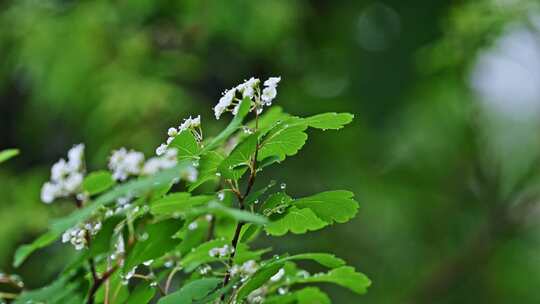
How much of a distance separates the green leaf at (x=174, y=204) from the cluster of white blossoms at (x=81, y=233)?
6cm

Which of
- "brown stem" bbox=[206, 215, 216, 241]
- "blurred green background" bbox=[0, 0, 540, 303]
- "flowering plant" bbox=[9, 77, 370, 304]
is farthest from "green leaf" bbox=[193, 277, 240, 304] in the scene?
"blurred green background" bbox=[0, 0, 540, 303]

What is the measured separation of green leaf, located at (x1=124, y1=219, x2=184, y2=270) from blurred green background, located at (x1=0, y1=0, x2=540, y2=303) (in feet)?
8.26

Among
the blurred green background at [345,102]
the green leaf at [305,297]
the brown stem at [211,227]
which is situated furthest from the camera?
the blurred green background at [345,102]

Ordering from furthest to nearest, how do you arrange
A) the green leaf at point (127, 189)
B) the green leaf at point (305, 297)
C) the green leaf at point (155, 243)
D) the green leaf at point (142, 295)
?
the green leaf at point (305, 297) < the green leaf at point (142, 295) < the green leaf at point (155, 243) < the green leaf at point (127, 189)

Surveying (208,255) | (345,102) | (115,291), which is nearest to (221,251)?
(208,255)

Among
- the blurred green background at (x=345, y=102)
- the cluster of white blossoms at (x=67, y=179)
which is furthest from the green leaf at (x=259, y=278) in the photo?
the blurred green background at (x=345, y=102)

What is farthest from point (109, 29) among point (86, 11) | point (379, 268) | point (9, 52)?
point (379, 268)

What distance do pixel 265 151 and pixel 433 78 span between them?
343cm

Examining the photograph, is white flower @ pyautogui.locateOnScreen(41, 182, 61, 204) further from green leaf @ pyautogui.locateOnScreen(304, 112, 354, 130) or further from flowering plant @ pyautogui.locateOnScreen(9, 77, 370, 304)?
green leaf @ pyautogui.locateOnScreen(304, 112, 354, 130)

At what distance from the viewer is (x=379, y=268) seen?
167 inches

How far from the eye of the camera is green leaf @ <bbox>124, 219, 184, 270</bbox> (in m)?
0.66

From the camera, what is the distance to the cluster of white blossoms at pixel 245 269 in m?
0.79

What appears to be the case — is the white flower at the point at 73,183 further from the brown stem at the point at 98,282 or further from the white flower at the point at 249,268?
the white flower at the point at 249,268

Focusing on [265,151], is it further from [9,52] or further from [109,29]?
[9,52]
